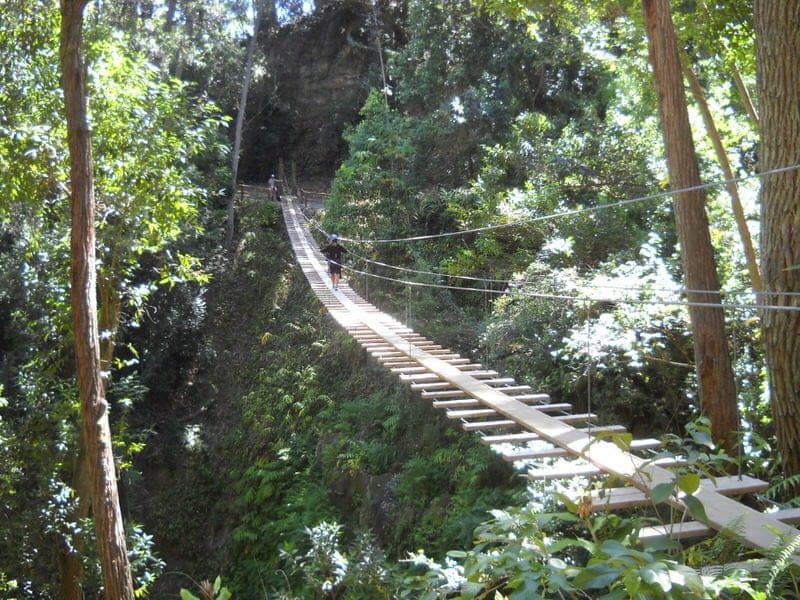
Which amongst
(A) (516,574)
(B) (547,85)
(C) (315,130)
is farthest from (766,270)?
(C) (315,130)

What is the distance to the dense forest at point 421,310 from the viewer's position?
3566 mm

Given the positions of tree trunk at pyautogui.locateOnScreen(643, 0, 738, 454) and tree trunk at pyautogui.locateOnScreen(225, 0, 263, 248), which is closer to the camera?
tree trunk at pyautogui.locateOnScreen(643, 0, 738, 454)

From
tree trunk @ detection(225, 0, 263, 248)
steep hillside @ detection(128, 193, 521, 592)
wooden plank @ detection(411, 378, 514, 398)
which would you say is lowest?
steep hillside @ detection(128, 193, 521, 592)

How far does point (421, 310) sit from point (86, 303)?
558 centimetres

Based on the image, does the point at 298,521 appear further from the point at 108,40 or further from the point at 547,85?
the point at 547,85

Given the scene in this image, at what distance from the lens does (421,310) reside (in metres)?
9.81

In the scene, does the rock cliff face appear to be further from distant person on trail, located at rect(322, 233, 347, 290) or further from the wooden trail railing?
the wooden trail railing

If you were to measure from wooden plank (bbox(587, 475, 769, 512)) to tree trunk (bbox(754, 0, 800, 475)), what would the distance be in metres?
0.54

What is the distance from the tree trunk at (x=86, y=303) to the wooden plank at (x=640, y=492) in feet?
11.0

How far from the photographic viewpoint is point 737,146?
25.1ft

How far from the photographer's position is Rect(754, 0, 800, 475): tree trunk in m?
3.50

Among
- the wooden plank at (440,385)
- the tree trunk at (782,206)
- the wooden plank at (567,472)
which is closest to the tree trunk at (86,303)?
the wooden plank at (440,385)

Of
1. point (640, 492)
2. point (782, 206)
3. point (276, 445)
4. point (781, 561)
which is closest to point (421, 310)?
point (276, 445)

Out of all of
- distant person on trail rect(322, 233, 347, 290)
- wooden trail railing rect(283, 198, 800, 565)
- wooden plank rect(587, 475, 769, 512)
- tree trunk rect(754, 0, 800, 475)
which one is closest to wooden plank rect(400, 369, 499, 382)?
wooden trail railing rect(283, 198, 800, 565)
